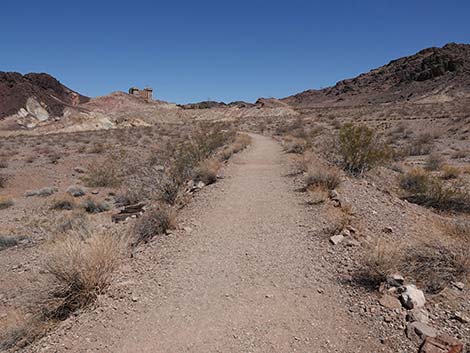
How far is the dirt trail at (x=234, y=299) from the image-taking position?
3.64 metres

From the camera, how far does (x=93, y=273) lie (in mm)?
4402

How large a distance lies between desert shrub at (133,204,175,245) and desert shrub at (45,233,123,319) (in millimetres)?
2069

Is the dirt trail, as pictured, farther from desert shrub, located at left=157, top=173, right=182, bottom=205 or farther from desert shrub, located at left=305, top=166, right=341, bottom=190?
desert shrub, located at left=305, top=166, right=341, bottom=190

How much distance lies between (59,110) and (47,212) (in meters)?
50.5

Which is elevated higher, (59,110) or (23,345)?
(59,110)

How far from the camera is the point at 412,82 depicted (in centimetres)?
8181

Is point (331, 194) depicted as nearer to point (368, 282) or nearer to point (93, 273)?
point (368, 282)

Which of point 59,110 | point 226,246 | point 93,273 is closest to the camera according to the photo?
point 93,273

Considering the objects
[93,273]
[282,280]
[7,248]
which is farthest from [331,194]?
[7,248]

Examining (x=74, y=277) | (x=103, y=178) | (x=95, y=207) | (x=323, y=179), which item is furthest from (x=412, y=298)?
(x=103, y=178)

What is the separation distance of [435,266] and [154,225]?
4737 millimetres

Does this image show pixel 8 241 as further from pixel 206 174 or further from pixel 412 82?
pixel 412 82

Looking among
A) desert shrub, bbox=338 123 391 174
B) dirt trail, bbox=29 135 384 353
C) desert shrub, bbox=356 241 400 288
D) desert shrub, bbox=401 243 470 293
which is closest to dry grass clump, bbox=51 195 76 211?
dirt trail, bbox=29 135 384 353

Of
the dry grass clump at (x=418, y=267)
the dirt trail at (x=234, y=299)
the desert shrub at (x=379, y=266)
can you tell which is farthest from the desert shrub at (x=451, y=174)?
the desert shrub at (x=379, y=266)
